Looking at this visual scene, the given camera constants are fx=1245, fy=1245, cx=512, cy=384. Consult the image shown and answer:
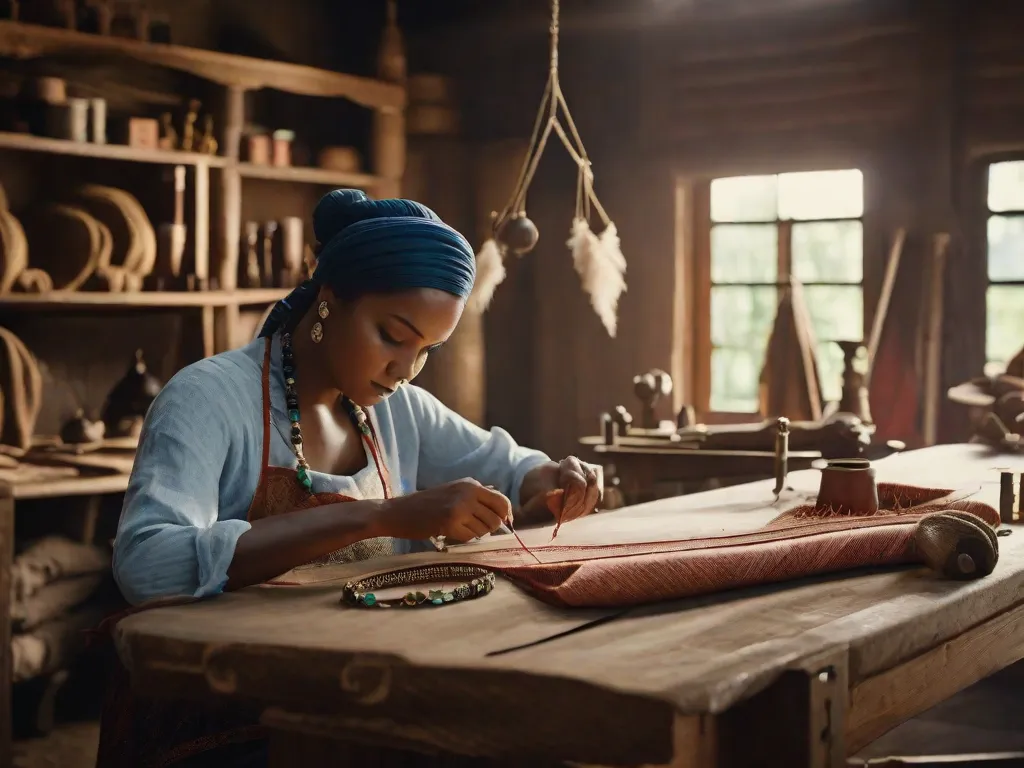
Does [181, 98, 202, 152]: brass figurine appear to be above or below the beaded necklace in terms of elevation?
above

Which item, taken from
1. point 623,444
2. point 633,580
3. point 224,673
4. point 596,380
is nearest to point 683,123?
point 596,380

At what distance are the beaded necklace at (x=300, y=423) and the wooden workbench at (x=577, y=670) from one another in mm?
342

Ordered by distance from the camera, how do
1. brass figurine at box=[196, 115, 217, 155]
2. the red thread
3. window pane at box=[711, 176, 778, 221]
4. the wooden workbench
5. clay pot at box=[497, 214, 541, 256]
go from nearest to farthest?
the wooden workbench, the red thread, clay pot at box=[497, 214, 541, 256], brass figurine at box=[196, 115, 217, 155], window pane at box=[711, 176, 778, 221]

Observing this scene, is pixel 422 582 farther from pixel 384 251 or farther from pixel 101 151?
pixel 101 151

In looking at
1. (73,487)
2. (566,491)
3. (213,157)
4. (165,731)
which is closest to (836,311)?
(213,157)

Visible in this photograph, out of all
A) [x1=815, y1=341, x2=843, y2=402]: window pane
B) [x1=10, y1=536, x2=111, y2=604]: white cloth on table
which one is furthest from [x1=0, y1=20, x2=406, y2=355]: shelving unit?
[x1=815, y1=341, x2=843, y2=402]: window pane

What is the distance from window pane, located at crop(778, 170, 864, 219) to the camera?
5.93 m

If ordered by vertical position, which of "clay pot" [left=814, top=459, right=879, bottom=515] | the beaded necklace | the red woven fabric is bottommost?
the red woven fabric

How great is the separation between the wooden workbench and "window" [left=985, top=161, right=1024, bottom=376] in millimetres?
3898

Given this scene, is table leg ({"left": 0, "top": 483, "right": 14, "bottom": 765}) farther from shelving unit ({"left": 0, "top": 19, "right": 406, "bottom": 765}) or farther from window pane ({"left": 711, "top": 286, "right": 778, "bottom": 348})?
window pane ({"left": 711, "top": 286, "right": 778, "bottom": 348})

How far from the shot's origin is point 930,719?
457 cm

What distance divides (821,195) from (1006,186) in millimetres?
847

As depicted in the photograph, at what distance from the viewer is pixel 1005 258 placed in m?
5.58

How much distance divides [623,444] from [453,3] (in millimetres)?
3120
